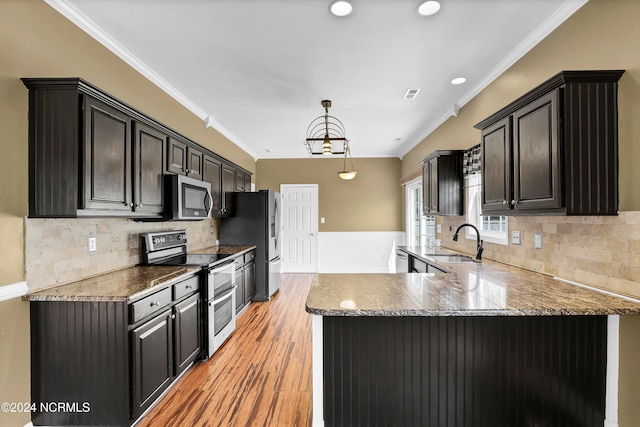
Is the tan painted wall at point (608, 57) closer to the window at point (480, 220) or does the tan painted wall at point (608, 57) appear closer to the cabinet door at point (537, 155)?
the cabinet door at point (537, 155)

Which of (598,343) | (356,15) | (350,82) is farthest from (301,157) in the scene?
(598,343)

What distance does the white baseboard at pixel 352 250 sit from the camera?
708 cm

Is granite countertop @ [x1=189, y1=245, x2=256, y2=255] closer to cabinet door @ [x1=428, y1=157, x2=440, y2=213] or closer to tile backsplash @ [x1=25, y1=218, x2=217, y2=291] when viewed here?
tile backsplash @ [x1=25, y1=218, x2=217, y2=291]

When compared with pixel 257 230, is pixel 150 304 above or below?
below

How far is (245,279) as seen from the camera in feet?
14.4

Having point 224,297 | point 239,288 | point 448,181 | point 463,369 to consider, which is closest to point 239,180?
point 239,288

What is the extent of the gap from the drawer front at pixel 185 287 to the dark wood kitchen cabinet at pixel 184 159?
1.03m

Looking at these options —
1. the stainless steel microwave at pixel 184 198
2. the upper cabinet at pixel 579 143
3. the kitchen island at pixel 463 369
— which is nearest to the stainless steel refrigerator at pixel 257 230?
the stainless steel microwave at pixel 184 198

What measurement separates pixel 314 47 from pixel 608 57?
76.7 inches

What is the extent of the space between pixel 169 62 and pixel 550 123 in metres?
3.01

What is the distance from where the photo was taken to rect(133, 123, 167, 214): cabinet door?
2429 millimetres

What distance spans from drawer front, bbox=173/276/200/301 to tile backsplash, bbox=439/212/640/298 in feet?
9.26

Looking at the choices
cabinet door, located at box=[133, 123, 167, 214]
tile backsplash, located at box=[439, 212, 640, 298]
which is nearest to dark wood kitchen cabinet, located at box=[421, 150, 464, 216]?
tile backsplash, located at box=[439, 212, 640, 298]

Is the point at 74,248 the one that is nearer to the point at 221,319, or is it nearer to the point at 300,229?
the point at 221,319
